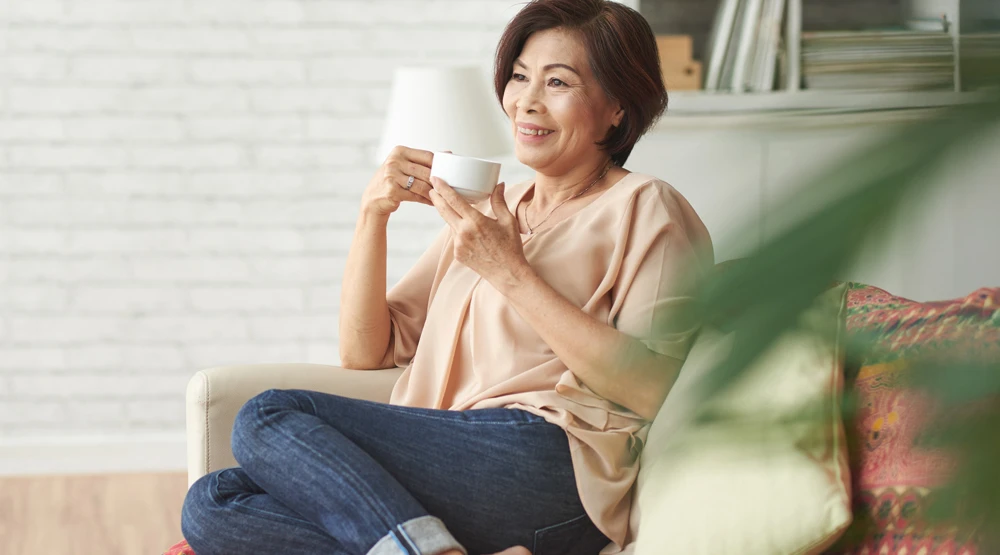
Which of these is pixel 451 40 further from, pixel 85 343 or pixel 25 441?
pixel 25 441

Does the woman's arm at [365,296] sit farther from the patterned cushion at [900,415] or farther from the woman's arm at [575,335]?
the patterned cushion at [900,415]

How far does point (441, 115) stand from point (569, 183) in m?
0.82

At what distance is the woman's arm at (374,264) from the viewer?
179 cm

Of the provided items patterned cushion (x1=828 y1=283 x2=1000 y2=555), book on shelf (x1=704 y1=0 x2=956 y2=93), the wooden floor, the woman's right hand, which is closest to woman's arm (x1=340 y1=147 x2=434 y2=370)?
the woman's right hand

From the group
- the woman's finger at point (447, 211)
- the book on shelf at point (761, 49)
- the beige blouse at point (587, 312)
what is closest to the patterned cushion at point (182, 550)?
the beige blouse at point (587, 312)

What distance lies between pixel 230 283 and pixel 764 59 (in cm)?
171

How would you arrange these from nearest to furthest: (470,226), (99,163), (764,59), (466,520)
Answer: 1. (466,520)
2. (470,226)
3. (764,59)
4. (99,163)

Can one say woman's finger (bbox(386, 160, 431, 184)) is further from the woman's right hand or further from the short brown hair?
the short brown hair

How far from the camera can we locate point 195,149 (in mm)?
3164

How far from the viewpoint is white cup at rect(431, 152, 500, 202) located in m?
1.68

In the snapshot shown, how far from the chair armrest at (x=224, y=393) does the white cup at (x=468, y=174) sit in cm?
46

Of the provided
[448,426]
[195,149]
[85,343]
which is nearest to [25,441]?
[85,343]

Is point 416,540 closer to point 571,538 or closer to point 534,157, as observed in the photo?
point 571,538

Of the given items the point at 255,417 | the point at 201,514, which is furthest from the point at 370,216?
the point at 201,514
